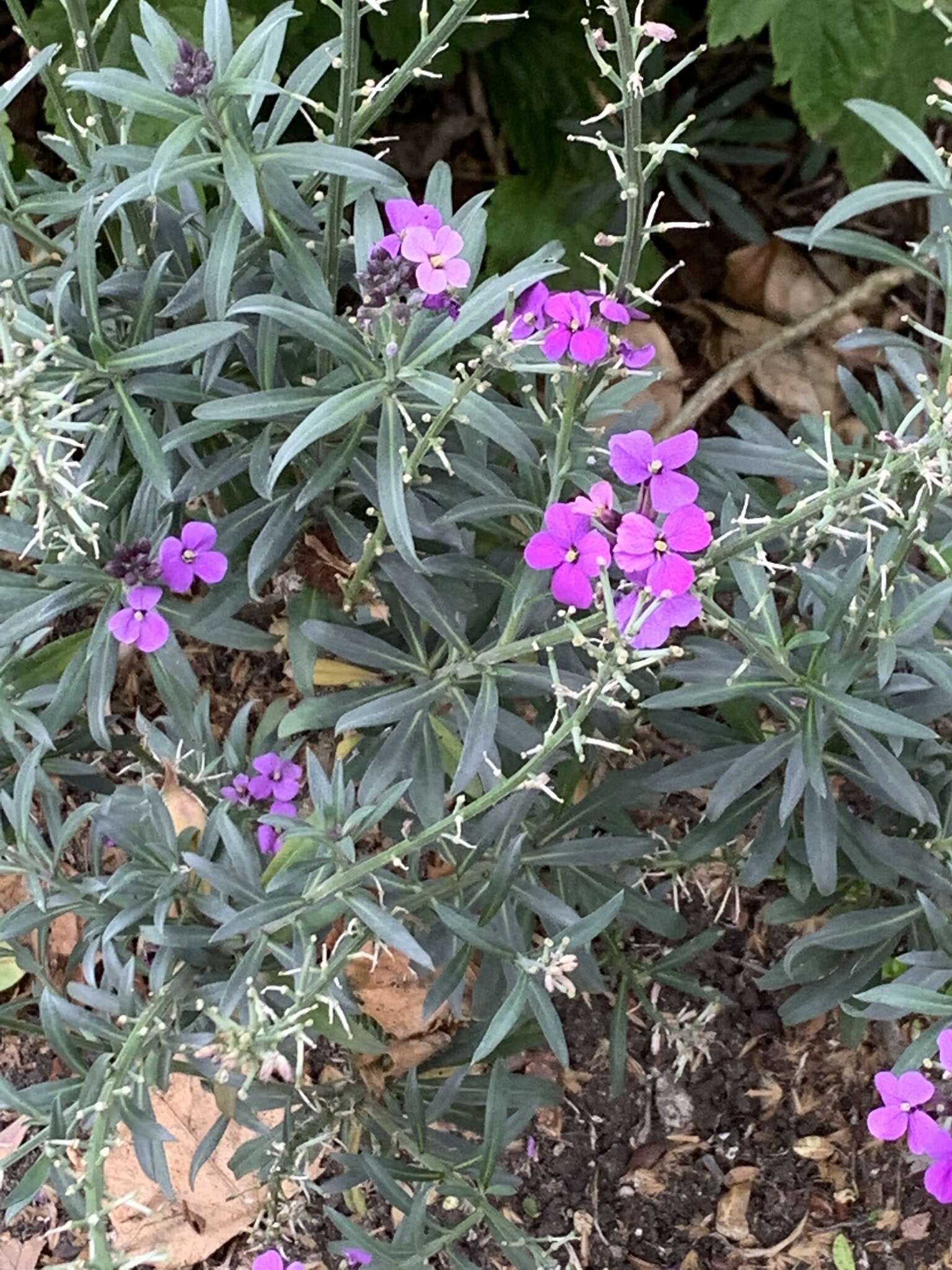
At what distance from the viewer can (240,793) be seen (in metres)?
2.17

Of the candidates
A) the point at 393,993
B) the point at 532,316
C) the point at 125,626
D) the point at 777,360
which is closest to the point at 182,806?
the point at 393,993

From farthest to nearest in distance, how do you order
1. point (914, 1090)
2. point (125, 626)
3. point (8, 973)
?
point (8, 973) < point (125, 626) < point (914, 1090)

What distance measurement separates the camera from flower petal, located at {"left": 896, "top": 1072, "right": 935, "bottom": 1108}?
1667 millimetres

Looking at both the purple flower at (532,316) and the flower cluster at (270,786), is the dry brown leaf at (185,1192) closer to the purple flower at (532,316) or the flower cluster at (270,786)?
the flower cluster at (270,786)

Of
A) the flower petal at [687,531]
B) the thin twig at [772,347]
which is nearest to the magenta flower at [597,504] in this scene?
the flower petal at [687,531]

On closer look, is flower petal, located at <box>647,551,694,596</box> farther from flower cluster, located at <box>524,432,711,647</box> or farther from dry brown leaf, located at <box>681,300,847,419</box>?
dry brown leaf, located at <box>681,300,847,419</box>

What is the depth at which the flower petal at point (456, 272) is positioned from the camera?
156 centimetres

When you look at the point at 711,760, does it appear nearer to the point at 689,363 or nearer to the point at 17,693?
the point at 17,693

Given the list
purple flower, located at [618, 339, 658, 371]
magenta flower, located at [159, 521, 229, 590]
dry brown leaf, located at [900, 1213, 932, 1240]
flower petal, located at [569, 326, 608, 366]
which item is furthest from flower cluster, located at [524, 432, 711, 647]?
dry brown leaf, located at [900, 1213, 932, 1240]

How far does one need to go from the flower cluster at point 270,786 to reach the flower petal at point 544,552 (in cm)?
74

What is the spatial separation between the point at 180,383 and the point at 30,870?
81cm

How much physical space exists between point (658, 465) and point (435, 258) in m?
0.38

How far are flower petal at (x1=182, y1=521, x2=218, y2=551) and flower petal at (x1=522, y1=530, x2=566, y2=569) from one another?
497 mm

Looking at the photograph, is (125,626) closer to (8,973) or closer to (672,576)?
(672,576)
